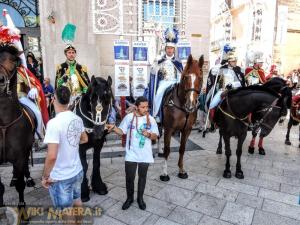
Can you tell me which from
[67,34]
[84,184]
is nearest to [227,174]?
[84,184]

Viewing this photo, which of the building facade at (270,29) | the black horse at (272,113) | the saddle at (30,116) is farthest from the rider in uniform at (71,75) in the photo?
the building facade at (270,29)

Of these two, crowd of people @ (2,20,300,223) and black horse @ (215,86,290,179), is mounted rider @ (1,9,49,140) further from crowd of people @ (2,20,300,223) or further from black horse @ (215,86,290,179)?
black horse @ (215,86,290,179)

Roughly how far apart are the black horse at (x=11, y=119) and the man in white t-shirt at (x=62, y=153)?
3.47 feet

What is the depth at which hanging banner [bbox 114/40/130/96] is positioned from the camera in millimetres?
6434

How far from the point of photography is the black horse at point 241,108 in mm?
4809

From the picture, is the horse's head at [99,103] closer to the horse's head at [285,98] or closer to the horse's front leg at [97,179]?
the horse's front leg at [97,179]

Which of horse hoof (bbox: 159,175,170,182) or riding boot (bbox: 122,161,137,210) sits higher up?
riding boot (bbox: 122,161,137,210)

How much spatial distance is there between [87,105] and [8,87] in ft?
3.53

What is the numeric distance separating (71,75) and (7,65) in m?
1.58

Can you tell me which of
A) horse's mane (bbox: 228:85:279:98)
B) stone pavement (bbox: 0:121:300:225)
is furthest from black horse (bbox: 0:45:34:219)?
horse's mane (bbox: 228:85:279:98)

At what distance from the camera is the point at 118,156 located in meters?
6.40

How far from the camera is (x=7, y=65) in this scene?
3.40 metres

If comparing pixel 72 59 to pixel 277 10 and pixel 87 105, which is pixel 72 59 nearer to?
pixel 87 105

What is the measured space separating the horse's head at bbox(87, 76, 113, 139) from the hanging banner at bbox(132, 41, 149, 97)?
131 inches
